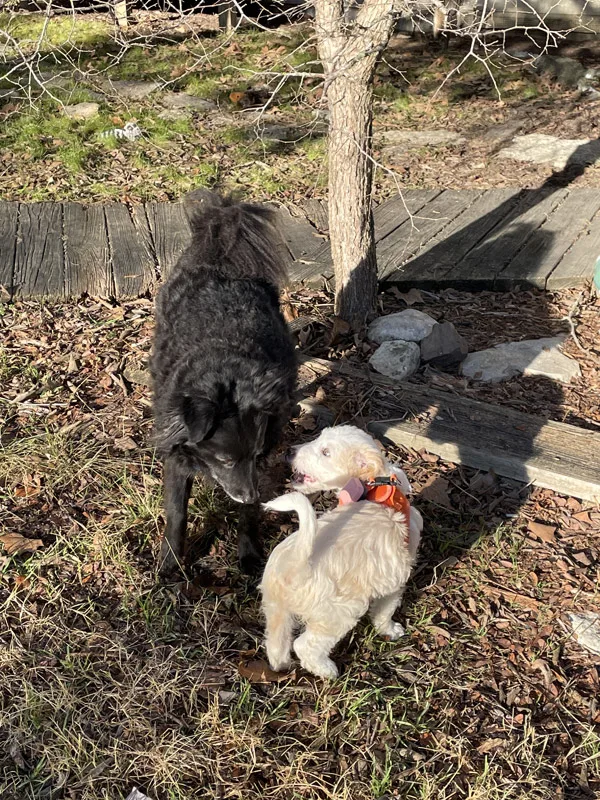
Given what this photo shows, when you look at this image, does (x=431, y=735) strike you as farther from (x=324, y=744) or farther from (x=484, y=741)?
(x=324, y=744)

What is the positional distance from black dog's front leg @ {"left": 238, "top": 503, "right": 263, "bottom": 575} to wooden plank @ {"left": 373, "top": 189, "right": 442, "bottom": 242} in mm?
3344

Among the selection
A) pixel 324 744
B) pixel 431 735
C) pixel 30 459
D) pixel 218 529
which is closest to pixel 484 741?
pixel 431 735

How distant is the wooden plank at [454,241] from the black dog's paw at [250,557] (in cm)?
274

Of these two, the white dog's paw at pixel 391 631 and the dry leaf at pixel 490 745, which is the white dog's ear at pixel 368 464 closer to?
the white dog's paw at pixel 391 631

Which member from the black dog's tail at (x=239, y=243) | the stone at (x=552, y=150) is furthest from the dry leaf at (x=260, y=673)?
the stone at (x=552, y=150)

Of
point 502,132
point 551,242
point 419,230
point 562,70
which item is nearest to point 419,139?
point 502,132

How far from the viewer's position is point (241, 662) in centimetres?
305

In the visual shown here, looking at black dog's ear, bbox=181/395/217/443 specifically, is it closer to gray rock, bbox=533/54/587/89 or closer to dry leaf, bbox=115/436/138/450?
dry leaf, bbox=115/436/138/450

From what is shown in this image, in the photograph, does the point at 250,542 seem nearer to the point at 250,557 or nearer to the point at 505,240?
the point at 250,557

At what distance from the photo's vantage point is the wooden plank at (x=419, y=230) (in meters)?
5.92

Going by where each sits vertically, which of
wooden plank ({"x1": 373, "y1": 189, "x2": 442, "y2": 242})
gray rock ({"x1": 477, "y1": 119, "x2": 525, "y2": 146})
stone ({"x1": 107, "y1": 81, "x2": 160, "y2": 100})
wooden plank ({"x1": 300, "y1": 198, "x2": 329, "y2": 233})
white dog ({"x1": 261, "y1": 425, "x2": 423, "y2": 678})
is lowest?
gray rock ({"x1": 477, "y1": 119, "x2": 525, "y2": 146})

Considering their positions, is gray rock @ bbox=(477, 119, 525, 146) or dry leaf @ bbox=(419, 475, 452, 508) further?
gray rock @ bbox=(477, 119, 525, 146)

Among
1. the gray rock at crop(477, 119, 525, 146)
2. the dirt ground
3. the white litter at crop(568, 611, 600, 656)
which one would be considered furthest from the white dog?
the gray rock at crop(477, 119, 525, 146)

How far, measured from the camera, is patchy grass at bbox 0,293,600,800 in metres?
2.65
